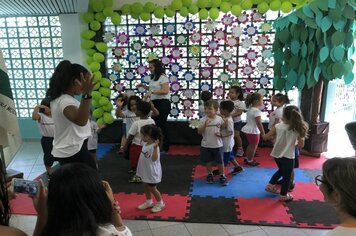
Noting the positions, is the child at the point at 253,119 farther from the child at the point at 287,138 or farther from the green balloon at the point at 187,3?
the green balloon at the point at 187,3

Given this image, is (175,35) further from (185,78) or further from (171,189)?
(171,189)

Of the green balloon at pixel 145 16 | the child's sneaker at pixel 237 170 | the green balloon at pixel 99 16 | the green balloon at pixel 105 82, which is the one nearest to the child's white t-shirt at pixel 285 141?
the child's sneaker at pixel 237 170

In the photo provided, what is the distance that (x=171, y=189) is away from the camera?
336 cm

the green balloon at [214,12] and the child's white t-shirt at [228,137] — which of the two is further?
the green balloon at [214,12]

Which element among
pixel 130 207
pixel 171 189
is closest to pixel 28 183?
pixel 130 207

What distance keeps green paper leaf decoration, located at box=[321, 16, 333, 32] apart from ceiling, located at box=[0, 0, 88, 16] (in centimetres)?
298

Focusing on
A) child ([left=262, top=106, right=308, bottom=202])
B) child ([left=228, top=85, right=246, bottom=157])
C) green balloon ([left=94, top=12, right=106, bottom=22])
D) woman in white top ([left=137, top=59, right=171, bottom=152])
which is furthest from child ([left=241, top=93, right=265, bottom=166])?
green balloon ([left=94, top=12, right=106, bottom=22])

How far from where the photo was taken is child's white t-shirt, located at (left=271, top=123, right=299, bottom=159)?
115 inches

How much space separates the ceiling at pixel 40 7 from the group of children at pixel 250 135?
2174 mm

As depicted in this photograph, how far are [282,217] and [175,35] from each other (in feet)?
10.2

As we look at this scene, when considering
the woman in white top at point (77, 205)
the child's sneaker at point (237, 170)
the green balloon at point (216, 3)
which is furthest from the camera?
the green balloon at point (216, 3)

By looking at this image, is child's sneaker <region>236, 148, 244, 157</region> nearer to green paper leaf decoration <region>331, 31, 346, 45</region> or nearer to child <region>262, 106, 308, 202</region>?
child <region>262, 106, 308, 202</region>

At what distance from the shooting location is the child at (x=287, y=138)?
2846 mm

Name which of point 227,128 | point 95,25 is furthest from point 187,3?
point 227,128
